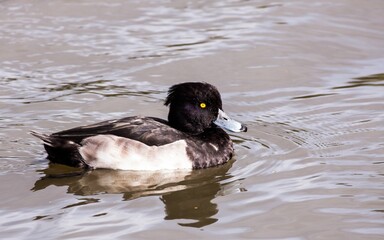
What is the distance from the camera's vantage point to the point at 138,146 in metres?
8.92

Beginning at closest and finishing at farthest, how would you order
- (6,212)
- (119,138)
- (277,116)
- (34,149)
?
(6,212)
(119,138)
(34,149)
(277,116)

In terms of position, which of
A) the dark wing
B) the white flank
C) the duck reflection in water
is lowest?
the duck reflection in water

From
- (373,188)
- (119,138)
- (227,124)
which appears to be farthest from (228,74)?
(373,188)

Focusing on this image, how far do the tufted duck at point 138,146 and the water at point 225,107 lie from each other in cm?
12

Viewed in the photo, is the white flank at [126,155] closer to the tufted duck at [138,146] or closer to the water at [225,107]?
the tufted duck at [138,146]

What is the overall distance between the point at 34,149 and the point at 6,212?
1967 mm

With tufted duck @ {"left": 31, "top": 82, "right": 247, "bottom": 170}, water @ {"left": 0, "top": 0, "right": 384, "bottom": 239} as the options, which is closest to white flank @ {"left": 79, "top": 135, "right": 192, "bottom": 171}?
tufted duck @ {"left": 31, "top": 82, "right": 247, "bottom": 170}

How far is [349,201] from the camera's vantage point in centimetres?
764

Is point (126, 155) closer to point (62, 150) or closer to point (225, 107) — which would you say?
point (62, 150)

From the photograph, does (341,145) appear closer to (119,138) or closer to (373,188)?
(373,188)

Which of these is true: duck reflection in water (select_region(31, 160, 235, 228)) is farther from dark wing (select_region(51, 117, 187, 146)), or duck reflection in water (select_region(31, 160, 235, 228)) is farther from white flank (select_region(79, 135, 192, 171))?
dark wing (select_region(51, 117, 187, 146))

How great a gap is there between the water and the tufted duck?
120mm

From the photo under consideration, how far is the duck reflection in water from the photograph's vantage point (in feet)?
25.5

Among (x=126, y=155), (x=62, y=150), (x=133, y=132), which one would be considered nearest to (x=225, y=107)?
(x=133, y=132)
